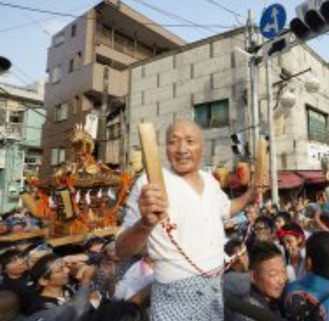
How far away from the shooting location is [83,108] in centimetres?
2556

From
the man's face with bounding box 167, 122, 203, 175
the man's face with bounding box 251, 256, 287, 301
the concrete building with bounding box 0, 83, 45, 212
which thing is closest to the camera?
the man's face with bounding box 167, 122, 203, 175

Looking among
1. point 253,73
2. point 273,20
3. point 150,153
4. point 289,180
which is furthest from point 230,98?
point 150,153

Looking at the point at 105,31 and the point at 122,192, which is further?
the point at 105,31

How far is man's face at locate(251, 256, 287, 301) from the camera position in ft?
10.5

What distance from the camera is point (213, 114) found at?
66.0 ft

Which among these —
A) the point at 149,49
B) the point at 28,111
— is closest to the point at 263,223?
the point at 149,49

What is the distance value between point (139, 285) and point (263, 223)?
4.13m

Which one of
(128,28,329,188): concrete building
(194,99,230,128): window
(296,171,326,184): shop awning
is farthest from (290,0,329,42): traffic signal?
(194,99,230,128): window

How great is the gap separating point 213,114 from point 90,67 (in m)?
8.67

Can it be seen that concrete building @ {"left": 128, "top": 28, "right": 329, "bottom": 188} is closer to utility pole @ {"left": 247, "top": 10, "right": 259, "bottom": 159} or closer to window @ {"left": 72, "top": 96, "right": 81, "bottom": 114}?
utility pole @ {"left": 247, "top": 10, "right": 259, "bottom": 159}

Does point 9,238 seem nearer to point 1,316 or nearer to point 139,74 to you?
point 1,316

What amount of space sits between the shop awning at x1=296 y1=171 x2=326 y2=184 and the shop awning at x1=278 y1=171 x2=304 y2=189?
20 cm

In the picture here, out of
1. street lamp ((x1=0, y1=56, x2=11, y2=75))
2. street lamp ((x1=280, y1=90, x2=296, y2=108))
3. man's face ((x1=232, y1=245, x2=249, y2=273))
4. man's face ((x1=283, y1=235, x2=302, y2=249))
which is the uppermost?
street lamp ((x1=280, y1=90, x2=296, y2=108))

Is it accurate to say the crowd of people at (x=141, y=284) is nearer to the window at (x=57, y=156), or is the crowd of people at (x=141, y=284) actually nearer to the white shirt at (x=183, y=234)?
the white shirt at (x=183, y=234)
